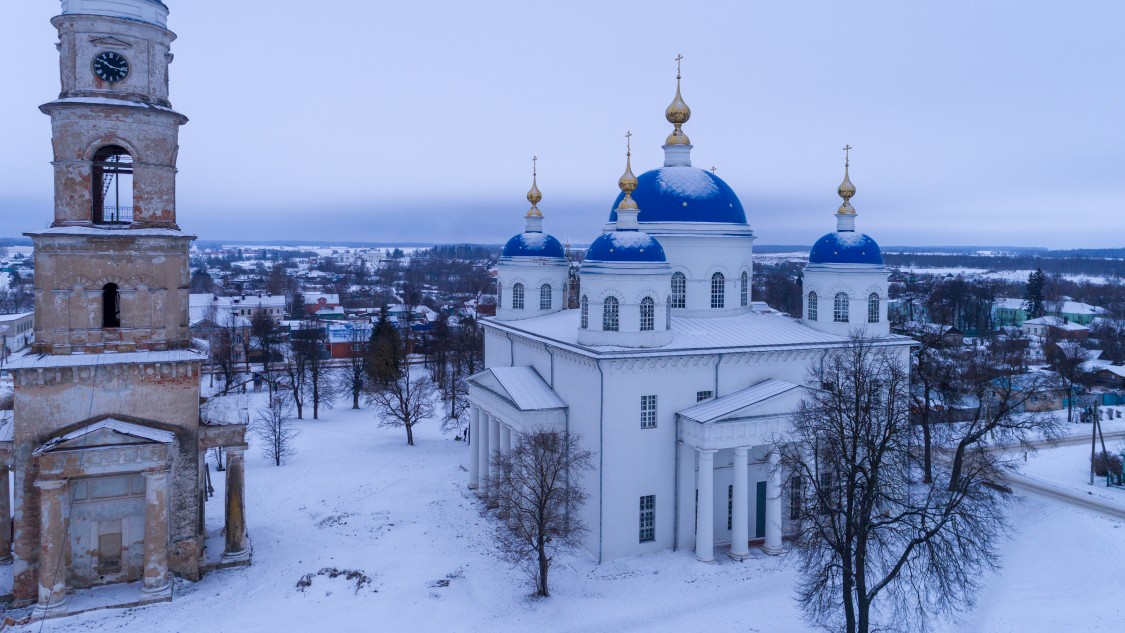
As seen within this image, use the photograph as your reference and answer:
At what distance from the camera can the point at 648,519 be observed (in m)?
20.6

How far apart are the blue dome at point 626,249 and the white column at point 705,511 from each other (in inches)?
217

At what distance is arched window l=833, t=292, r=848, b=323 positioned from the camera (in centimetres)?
2400

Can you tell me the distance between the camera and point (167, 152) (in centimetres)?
1748

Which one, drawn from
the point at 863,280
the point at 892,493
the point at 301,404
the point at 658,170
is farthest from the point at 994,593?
the point at 301,404

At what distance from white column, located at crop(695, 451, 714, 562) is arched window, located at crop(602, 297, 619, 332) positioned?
4134 mm

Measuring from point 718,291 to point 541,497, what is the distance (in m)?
10.1

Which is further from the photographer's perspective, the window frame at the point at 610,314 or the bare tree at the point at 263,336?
the bare tree at the point at 263,336

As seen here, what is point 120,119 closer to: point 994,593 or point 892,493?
point 892,493

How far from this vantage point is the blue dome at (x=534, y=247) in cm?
2694

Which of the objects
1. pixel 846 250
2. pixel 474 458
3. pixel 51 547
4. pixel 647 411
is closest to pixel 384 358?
pixel 474 458

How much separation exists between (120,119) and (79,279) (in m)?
3.68

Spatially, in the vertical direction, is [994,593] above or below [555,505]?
below

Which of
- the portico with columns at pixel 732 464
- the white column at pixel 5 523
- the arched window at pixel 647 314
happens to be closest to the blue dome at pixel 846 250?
the portico with columns at pixel 732 464

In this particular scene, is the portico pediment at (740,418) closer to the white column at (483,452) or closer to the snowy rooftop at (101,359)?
the white column at (483,452)
